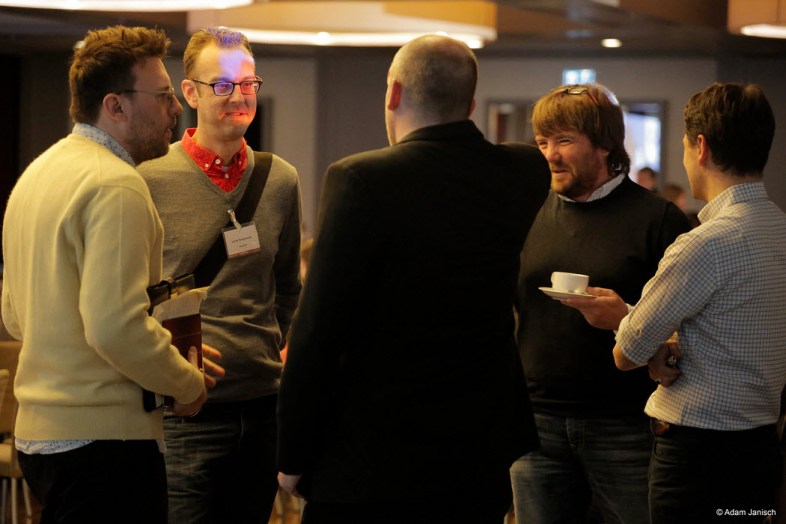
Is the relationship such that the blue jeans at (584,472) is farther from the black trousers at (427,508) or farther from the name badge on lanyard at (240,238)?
the name badge on lanyard at (240,238)

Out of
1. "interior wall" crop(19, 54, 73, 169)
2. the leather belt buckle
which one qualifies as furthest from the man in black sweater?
"interior wall" crop(19, 54, 73, 169)

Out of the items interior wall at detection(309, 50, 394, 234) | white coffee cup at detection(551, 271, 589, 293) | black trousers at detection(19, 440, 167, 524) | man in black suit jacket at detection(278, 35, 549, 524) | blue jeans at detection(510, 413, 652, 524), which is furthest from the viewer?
interior wall at detection(309, 50, 394, 234)

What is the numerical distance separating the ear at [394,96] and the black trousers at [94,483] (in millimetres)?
878

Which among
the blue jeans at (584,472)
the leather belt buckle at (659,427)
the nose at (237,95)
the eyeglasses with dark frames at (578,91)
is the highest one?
the eyeglasses with dark frames at (578,91)

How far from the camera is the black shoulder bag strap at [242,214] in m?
2.68

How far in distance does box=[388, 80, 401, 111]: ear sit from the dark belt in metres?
0.99

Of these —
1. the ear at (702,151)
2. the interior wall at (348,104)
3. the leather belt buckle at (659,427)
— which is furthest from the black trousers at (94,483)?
the interior wall at (348,104)

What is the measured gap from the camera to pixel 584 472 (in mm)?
2754

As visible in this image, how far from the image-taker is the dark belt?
2.38 metres

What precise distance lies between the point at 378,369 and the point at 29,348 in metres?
0.74

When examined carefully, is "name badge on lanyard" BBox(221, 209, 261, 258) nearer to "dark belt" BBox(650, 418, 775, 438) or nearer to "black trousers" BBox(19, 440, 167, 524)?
"black trousers" BBox(19, 440, 167, 524)

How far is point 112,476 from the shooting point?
86.2 inches

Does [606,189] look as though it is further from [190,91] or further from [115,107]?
[115,107]

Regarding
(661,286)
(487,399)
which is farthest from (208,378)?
(661,286)
